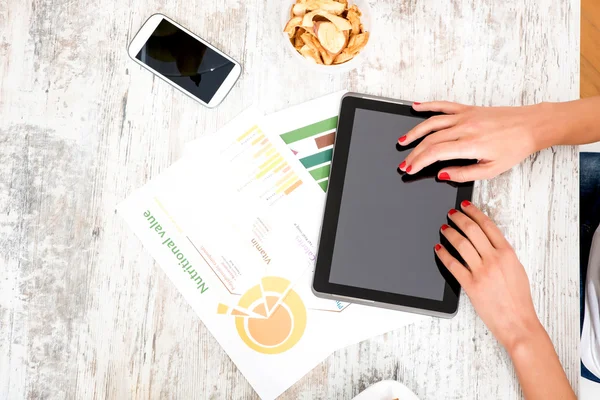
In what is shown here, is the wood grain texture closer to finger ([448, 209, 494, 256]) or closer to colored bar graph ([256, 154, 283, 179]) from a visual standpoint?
finger ([448, 209, 494, 256])

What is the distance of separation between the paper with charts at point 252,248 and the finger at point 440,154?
14 cm

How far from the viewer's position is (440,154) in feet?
2.15

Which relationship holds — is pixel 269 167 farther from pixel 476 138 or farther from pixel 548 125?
pixel 548 125

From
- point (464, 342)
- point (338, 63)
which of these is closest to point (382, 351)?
point (464, 342)

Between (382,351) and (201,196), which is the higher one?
(201,196)


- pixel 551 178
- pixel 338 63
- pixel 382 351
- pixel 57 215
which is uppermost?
pixel 338 63

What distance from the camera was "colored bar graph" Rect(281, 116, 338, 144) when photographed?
71 cm

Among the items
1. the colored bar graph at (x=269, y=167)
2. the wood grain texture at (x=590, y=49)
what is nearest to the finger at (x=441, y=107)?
the colored bar graph at (x=269, y=167)

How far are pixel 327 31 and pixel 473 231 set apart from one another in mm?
341

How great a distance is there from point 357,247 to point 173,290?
272mm

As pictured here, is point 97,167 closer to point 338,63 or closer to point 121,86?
point 121,86

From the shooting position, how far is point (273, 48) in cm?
72

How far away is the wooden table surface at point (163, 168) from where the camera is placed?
676mm

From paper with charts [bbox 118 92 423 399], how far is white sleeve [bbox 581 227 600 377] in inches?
14.3
